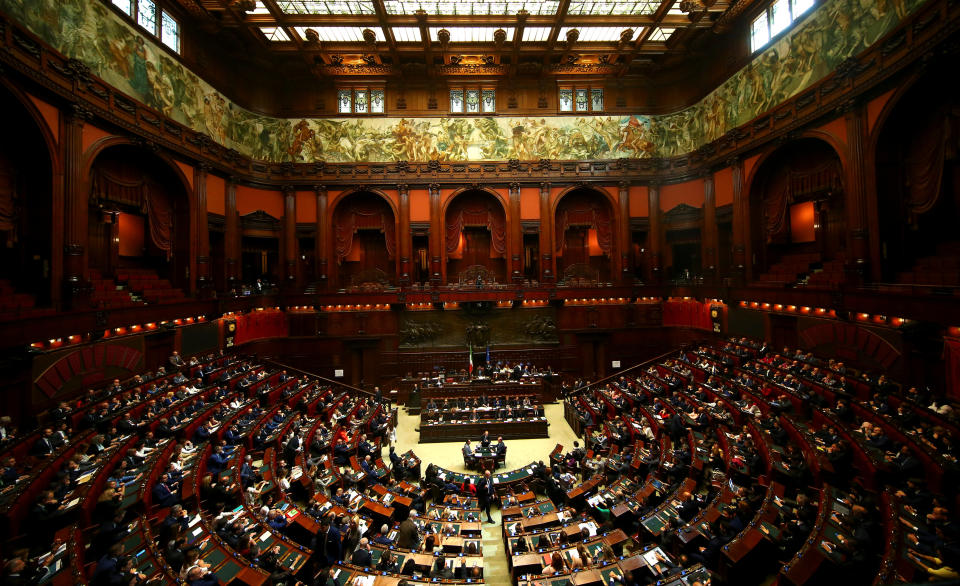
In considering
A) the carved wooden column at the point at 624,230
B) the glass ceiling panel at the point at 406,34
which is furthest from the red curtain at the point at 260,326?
the carved wooden column at the point at 624,230

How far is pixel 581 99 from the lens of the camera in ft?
79.2

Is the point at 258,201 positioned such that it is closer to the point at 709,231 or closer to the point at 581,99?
the point at 581,99

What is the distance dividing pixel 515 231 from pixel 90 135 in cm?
1799

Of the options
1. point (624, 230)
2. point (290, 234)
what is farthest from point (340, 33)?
Answer: point (624, 230)

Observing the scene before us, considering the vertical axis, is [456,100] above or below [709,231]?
above

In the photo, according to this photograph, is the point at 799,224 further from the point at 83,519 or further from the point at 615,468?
the point at 83,519

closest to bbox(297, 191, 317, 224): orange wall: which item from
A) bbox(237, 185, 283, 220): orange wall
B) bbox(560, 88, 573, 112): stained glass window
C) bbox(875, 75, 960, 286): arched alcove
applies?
bbox(237, 185, 283, 220): orange wall

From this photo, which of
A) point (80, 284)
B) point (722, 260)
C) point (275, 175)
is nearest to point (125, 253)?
point (80, 284)

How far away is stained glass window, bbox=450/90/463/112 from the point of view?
23.9m

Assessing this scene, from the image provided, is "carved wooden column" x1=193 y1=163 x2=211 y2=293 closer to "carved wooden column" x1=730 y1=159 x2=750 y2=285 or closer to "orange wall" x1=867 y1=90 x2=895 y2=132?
"carved wooden column" x1=730 y1=159 x2=750 y2=285

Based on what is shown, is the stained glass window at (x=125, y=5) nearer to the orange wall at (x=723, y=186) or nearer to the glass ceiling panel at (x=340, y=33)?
the glass ceiling panel at (x=340, y=33)

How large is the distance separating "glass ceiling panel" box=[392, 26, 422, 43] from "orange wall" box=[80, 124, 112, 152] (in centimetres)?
1283

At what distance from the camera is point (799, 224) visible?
18562 mm

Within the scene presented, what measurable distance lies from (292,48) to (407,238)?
36.7 ft
